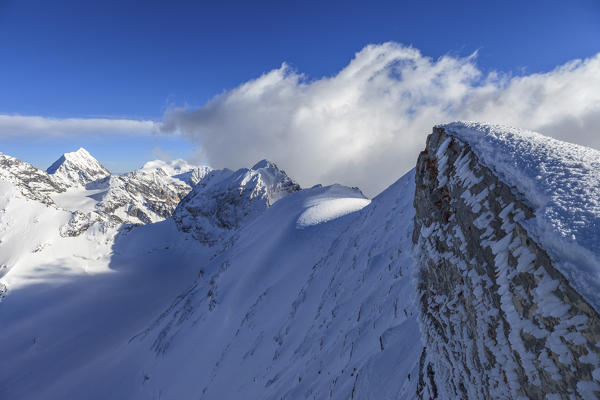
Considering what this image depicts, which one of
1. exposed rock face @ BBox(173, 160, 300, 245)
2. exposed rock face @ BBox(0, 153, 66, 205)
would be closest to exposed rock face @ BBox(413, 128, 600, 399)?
exposed rock face @ BBox(173, 160, 300, 245)

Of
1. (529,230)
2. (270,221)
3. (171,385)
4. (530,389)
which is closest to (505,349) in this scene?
(530,389)

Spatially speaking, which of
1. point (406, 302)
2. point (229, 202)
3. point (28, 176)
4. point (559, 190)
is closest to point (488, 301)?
point (559, 190)

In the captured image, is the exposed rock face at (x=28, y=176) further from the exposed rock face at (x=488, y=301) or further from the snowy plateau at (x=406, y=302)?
the exposed rock face at (x=488, y=301)

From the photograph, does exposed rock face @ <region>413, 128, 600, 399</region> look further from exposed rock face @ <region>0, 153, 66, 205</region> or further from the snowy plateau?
exposed rock face @ <region>0, 153, 66, 205</region>

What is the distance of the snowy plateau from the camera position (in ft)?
9.74

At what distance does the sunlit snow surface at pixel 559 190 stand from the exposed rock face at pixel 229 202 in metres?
103

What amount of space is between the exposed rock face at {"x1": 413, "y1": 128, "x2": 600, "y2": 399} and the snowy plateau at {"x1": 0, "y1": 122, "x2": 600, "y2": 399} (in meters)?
0.02

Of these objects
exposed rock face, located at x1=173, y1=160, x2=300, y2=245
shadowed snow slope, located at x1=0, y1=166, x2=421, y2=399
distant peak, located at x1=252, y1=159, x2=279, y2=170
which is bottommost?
shadowed snow slope, located at x1=0, y1=166, x2=421, y2=399

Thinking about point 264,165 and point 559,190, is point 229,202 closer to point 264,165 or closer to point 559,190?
point 264,165

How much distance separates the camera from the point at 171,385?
25.0m

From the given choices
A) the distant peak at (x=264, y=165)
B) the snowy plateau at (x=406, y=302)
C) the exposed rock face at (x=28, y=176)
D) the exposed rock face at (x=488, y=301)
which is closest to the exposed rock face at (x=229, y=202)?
the distant peak at (x=264, y=165)

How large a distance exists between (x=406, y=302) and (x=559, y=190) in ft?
21.1

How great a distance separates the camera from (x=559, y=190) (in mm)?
3344

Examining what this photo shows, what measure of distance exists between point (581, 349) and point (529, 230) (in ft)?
3.87
